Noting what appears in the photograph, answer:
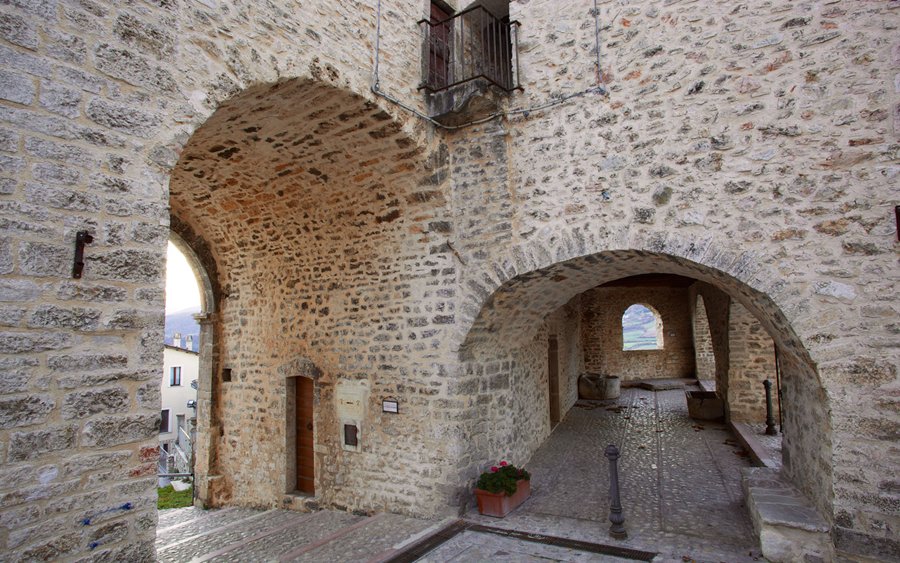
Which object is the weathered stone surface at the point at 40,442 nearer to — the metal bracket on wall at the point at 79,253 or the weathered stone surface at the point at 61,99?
the metal bracket on wall at the point at 79,253

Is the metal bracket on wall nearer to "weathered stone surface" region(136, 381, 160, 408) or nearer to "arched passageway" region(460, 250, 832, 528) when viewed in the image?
"weathered stone surface" region(136, 381, 160, 408)

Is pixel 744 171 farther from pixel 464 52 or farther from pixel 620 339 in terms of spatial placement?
pixel 620 339

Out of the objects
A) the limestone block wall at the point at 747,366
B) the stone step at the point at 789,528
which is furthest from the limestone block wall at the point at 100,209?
the limestone block wall at the point at 747,366

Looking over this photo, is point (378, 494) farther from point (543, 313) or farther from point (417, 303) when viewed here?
point (543, 313)

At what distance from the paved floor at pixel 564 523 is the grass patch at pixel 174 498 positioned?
457 cm

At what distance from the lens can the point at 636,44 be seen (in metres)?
4.95

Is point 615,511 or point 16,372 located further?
point 615,511

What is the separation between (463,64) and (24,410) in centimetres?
575

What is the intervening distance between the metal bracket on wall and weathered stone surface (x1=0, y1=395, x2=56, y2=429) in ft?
2.20

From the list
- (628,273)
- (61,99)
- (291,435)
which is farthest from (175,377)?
(61,99)

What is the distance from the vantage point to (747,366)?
905 centimetres

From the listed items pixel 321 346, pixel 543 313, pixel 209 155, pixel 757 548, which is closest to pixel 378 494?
pixel 321 346

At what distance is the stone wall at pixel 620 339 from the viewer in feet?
55.1

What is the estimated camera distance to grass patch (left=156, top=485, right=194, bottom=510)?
1209cm
